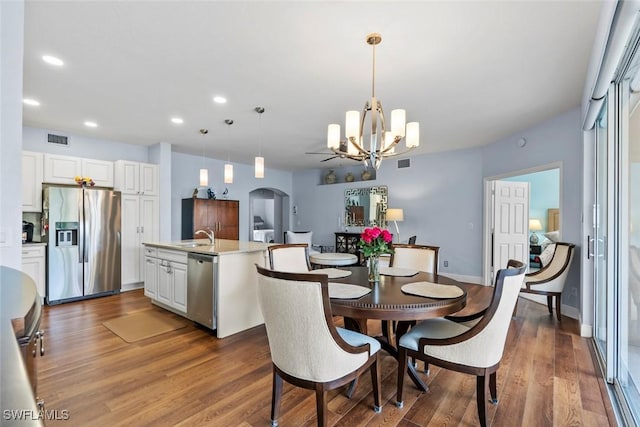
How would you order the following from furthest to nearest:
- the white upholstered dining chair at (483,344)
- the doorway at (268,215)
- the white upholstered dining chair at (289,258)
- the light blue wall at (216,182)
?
1. the doorway at (268,215)
2. the light blue wall at (216,182)
3. the white upholstered dining chair at (289,258)
4. the white upholstered dining chair at (483,344)

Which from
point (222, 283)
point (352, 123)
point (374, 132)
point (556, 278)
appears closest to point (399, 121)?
point (374, 132)

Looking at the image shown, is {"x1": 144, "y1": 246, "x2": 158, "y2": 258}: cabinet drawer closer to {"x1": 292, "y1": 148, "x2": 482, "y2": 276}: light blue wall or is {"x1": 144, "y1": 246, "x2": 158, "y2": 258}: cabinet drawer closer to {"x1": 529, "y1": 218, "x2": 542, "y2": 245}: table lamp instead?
{"x1": 292, "y1": 148, "x2": 482, "y2": 276}: light blue wall

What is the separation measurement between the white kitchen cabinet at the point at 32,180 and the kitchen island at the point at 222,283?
6.10 ft

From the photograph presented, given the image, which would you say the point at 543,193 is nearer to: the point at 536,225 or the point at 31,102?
the point at 536,225

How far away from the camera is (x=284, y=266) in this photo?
295 cm

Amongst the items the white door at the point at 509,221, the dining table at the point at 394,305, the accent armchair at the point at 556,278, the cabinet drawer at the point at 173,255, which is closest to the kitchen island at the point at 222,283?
the cabinet drawer at the point at 173,255

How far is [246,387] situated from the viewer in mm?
2203

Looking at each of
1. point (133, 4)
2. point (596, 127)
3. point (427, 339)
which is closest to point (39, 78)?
point (133, 4)

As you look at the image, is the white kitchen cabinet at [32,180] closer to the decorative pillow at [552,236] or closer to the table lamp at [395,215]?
the table lamp at [395,215]

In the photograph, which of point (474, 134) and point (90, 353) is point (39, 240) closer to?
point (90, 353)

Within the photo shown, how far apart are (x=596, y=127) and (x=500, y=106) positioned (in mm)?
924

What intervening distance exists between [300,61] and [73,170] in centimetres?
413

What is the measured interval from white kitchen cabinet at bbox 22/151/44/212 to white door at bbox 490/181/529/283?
6.94 metres

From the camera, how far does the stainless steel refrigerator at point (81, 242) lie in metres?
4.18
